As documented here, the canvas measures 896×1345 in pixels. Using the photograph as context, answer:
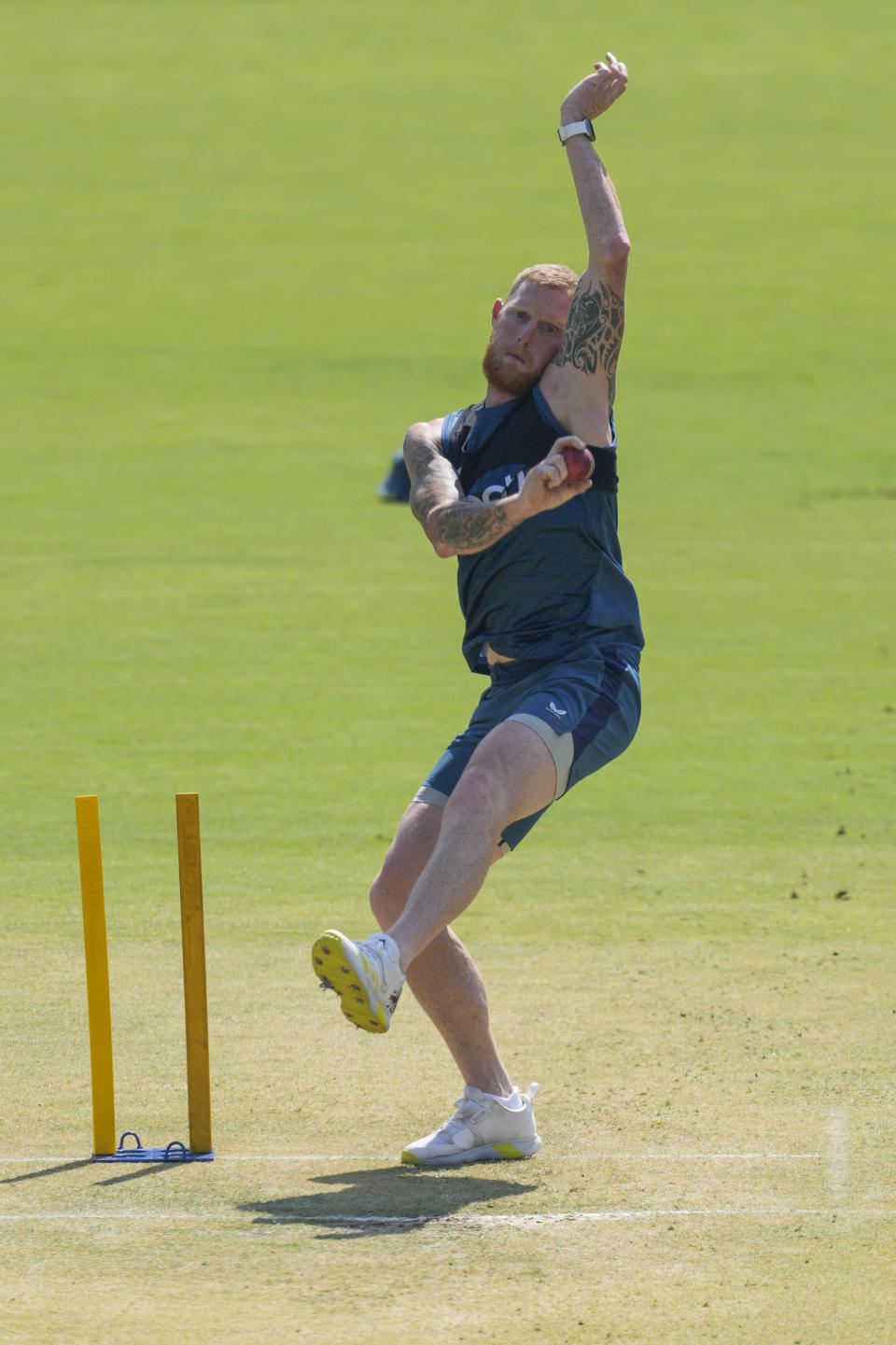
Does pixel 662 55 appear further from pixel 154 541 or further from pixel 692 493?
pixel 154 541

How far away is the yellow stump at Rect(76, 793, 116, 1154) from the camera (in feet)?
17.5

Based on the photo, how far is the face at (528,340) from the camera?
5.75 m

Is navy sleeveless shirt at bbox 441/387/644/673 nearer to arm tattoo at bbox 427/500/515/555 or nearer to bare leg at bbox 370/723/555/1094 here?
arm tattoo at bbox 427/500/515/555

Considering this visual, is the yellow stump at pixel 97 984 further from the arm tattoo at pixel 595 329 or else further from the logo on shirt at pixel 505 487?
the arm tattoo at pixel 595 329

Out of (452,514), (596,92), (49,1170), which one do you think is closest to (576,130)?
(596,92)

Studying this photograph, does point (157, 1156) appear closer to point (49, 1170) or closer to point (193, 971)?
point (49, 1170)

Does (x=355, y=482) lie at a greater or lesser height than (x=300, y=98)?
lesser

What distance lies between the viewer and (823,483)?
79.2 feet

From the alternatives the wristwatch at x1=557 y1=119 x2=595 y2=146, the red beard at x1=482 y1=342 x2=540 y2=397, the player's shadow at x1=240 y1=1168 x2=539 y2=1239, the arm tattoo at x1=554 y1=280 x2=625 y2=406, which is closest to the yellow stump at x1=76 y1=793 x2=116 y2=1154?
the player's shadow at x1=240 y1=1168 x2=539 y2=1239

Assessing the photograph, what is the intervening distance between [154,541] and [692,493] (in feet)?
22.4

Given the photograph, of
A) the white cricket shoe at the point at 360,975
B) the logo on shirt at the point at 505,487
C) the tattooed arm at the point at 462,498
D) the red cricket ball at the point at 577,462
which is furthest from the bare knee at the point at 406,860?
the red cricket ball at the point at 577,462

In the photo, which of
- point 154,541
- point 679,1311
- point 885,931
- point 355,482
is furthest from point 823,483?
point 679,1311

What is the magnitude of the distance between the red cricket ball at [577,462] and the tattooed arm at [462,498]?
0.02m

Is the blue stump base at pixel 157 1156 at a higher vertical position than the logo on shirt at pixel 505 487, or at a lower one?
lower
